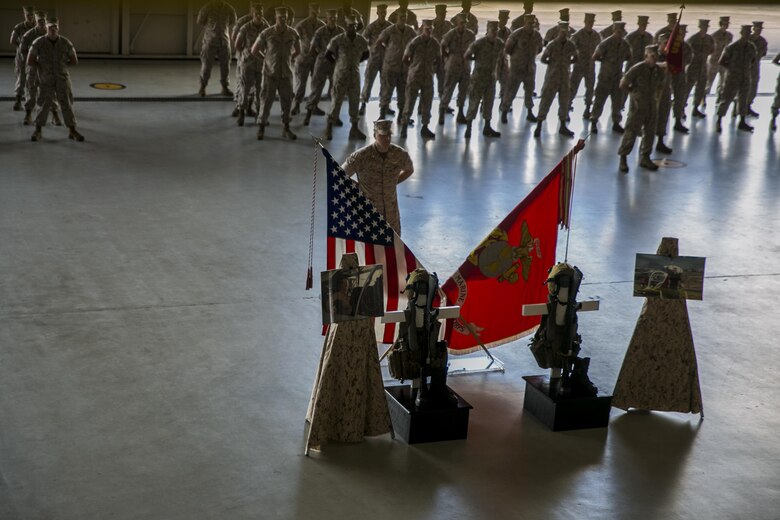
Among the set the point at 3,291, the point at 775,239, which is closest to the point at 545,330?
the point at 3,291

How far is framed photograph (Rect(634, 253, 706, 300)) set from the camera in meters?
7.79

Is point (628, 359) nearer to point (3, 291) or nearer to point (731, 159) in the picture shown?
point (3, 291)

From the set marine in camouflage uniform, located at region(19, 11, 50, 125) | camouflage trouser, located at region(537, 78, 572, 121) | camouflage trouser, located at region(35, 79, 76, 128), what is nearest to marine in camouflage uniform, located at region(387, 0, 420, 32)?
camouflage trouser, located at region(537, 78, 572, 121)

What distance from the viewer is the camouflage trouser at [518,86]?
Result: 63.0 ft

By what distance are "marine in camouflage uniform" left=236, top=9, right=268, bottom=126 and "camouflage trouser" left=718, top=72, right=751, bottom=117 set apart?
911 centimetres

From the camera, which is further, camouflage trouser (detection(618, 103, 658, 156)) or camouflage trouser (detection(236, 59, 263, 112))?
camouflage trouser (detection(236, 59, 263, 112))

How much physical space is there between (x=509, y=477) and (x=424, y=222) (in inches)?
250

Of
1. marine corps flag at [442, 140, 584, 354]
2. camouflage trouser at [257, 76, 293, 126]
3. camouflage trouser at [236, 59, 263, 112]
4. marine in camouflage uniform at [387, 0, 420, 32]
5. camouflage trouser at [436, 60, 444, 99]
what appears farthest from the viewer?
camouflage trouser at [436, 60, 444, 99]

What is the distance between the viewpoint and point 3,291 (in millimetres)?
9891

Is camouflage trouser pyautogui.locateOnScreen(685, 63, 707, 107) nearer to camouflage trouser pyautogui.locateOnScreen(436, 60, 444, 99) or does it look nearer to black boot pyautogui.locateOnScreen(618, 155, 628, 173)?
black boot pyautogui.locateOnScreen(618, 155, 628, 173)

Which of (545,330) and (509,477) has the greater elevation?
(545,330)

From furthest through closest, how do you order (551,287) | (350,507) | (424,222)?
(424,222) → (551,287) → (350,507)

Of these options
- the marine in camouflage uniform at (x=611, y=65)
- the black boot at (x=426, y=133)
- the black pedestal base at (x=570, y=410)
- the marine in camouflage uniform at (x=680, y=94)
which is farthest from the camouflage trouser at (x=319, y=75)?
the black pedestal base at (x=570, y=410)

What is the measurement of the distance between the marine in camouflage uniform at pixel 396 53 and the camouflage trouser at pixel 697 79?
5721 mm
